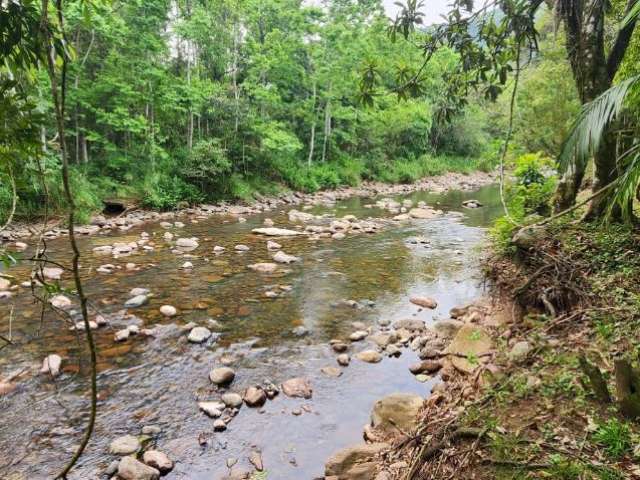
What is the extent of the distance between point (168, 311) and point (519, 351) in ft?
15.3

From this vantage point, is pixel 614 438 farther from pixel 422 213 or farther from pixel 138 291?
pixel 422 213

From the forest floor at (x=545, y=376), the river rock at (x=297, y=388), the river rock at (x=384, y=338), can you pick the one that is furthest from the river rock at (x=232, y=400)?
the river rock at (x=384, y=338)

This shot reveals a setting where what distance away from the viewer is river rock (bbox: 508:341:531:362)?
11.5 feet

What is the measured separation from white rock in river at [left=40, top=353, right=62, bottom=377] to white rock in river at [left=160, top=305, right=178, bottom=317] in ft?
4.97

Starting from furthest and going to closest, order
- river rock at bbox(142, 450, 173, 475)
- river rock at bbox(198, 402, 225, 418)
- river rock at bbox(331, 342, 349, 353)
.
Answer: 1. river rock at bbox(331, 342, 349, 353)
2. river rock at bbox(198, 402, 225, 418)
3. river rock at bbox(142, 450, 173, 475)

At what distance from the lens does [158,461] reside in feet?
10.6

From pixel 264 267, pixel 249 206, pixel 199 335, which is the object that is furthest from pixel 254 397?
pixel 249 206

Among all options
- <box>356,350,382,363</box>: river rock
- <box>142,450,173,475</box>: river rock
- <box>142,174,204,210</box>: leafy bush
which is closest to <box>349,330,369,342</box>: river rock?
<box>356,350,382,363</box>: river rock

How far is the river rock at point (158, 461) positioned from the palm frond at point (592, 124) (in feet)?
13.3

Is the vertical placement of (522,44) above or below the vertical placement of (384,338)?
above

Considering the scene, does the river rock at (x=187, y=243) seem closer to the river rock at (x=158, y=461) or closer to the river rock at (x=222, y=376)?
the river rock at (x=222, y=376)

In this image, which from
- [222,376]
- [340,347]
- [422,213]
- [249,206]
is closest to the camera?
[222,376]

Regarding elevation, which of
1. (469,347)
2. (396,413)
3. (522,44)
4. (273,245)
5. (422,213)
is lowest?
(396,413)

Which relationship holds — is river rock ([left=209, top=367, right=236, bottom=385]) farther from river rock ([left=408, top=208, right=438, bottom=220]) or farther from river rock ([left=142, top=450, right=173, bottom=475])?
river rock ([left=408, top=208, right=438, bottom=220])
